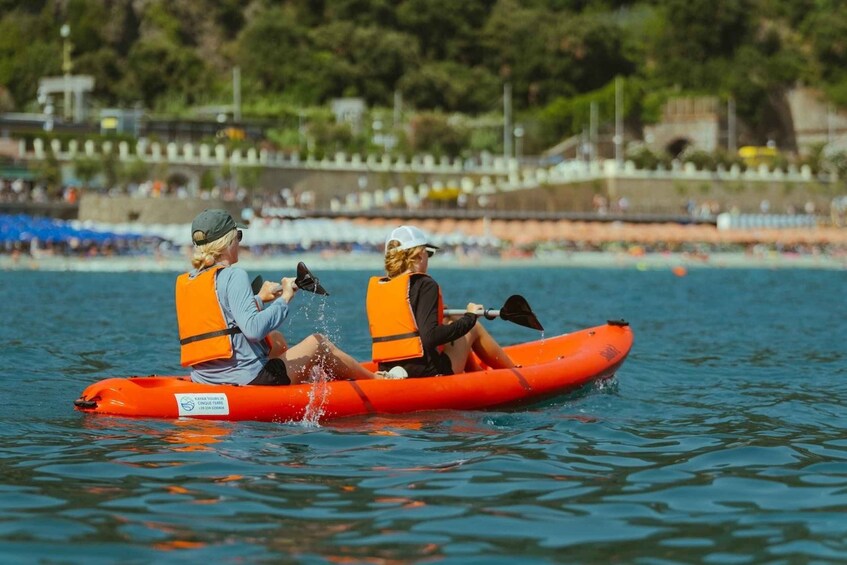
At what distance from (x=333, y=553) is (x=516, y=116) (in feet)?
257

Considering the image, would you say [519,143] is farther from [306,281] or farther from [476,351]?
[306,281]

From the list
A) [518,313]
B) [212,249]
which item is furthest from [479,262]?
[212,249]

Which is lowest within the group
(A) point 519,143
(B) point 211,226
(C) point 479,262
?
(C) point 479,262

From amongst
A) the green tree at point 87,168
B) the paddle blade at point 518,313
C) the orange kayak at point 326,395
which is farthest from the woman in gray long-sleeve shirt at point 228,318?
the green tree at point 87,168

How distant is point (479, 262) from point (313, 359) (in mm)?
33802

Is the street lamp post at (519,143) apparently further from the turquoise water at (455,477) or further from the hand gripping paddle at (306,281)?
the hand gripping paddle at (306,281)

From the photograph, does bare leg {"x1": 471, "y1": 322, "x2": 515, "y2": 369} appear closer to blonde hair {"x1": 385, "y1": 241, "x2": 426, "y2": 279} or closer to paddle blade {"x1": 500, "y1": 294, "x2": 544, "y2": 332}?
paddle blade {"x1": 500, "y1": 294, "x2": 544, "y2": 332}

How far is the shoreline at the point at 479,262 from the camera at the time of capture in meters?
38.1

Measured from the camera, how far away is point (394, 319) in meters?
10.5

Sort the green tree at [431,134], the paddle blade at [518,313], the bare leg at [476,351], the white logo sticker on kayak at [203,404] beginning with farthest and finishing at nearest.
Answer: the green tree at [431,134]
the paddle blade at [518,313]
the bare leg at [476,351]
the white logo sticker on kayak at [203,404]

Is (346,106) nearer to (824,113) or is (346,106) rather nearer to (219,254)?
(824,113)

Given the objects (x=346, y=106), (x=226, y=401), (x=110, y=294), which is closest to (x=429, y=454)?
(x=226, y=401)

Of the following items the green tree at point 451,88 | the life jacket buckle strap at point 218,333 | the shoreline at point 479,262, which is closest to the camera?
the life jacket buckle strap at point 218,333

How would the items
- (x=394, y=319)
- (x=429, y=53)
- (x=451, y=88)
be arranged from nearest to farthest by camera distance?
(x=394, y=319)
(x=451, y=88)
(x=429, y=53)
